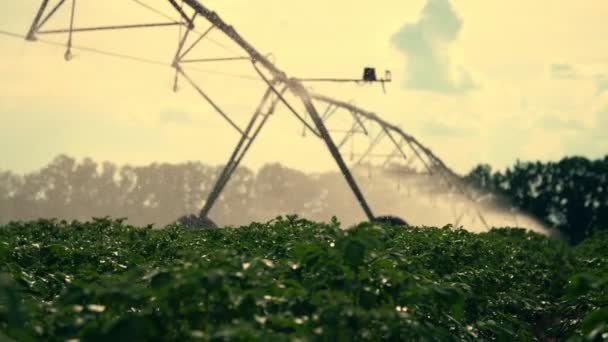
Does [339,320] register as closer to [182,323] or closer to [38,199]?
[182,323]

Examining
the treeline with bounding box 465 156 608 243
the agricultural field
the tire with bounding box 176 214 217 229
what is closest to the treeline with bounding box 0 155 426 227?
the treeline with bounding box 465 156 608 243

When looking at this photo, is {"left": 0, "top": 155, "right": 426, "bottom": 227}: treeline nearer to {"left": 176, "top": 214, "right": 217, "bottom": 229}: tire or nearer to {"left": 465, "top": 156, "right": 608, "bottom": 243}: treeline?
{"left": 465, "top": 156, "right": 608, "bottom": 243}: treeline

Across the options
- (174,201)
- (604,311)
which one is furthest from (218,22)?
(174,201)

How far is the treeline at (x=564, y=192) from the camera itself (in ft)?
216

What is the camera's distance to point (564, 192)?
68000 mm

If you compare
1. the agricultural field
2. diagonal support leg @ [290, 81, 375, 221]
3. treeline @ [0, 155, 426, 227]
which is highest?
diagonal support leg @ [290, 81, 375, 221]

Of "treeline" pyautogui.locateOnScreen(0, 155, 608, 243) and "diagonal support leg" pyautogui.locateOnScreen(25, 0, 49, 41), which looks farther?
"treeline" pyautogui.locateOnScreen(0, 155, 608, 243)

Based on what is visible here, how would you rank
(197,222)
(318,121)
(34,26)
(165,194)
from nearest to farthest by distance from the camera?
(34,26)
(318,121)
(197,222)
(165,194)

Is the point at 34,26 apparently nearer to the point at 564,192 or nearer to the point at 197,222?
the point at 197,222

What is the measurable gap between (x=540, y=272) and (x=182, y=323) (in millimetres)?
12972

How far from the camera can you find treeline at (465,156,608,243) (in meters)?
65.8

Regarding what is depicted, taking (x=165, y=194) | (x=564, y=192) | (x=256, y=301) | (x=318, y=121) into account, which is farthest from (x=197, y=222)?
(x=165, y=194)

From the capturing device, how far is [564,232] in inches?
2579

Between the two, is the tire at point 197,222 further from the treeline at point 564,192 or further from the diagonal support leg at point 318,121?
the treeline at point 564,192
